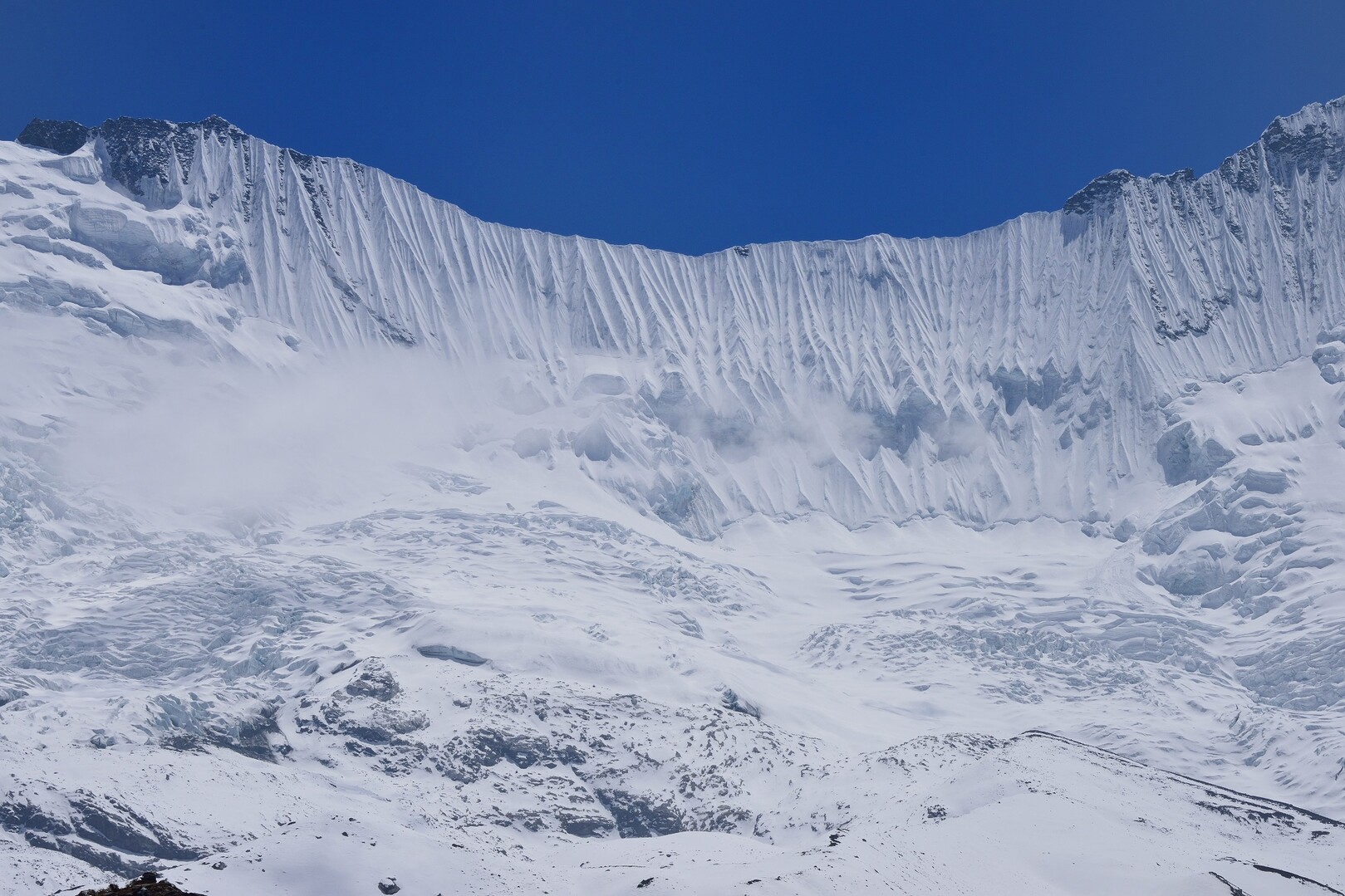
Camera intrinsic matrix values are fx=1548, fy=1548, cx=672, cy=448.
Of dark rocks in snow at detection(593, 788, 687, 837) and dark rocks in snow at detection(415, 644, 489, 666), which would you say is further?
dark rocks in snow at detection(415, 644, 489, 666)

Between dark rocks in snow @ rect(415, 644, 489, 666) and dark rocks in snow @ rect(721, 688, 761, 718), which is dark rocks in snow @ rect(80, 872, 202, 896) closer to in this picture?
dark rocks in snow @ rect(415, 644, 489, 666)

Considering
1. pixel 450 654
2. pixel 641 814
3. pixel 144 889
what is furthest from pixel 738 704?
pixel 144 889

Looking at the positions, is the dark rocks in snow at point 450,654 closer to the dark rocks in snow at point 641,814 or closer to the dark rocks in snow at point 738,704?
the dark rocks in snow at point 738,704

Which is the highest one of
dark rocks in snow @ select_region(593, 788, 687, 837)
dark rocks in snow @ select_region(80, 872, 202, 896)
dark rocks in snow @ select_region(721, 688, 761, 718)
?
dark rocks in snow @ select_region(721, 688, 761, 718)

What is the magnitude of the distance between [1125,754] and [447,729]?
83.6 meters

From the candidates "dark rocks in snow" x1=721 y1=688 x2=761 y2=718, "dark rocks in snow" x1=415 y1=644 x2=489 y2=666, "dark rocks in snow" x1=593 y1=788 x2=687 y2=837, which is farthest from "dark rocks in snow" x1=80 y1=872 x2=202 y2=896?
"dark rocks in snow" x1=721 y1=688 x2=761 y2=718

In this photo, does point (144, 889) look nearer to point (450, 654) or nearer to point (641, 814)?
point (641, 814)

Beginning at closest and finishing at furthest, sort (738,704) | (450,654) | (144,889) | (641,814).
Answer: (144,889) < (641,814) < (738,704) < (450,654)

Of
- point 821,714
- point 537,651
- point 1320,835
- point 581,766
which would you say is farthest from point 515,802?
point 1320,835

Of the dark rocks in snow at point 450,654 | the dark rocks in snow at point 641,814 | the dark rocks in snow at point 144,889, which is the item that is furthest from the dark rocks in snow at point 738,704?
the dark rocks in snow at point 144,889

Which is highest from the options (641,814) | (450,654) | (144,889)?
(450,654)

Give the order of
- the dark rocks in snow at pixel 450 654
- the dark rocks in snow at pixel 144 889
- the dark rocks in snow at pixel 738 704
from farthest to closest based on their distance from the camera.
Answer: the dark rocks in snow at pixel 450 654 < the dark rocks in snow at pixel 738 704 < the dark rocks in snow at pixel 144 889

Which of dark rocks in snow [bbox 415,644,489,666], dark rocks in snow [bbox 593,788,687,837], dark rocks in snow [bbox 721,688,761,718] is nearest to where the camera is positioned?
dark rocks in snow [bbox 593,788,687,837]

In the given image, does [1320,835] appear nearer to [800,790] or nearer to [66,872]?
[800,790]
